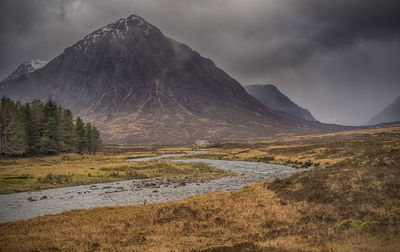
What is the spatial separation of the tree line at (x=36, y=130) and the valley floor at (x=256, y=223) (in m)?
57.4

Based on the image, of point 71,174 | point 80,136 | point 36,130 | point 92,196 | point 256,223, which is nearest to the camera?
point 256,223

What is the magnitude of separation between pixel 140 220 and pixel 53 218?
25.9 ft

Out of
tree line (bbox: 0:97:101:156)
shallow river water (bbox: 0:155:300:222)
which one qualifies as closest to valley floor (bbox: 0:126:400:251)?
shallow river water (bbox: 0:155:300:222)

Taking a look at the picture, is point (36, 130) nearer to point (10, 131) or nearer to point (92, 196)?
point (10, 131)

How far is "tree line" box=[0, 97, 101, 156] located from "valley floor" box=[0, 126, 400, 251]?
57.4 meters

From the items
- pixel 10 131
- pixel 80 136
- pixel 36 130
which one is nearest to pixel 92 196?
pixel 10 131

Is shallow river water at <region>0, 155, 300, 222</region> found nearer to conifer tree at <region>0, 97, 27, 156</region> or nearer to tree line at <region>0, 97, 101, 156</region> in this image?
conifer tree at <region>0, 97, 27, 156</region>

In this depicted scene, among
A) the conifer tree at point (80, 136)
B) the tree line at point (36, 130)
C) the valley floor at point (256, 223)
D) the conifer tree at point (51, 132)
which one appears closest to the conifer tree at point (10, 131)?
the tree line at point (36, 130)

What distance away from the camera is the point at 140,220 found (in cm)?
2023

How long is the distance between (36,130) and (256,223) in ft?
244

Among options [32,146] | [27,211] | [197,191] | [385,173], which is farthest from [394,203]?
[32,146]

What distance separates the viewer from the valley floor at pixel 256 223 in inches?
566

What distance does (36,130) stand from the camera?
7331cm

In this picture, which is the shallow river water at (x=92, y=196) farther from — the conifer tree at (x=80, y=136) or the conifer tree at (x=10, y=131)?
the conifer tree at (x=80, y=136)
